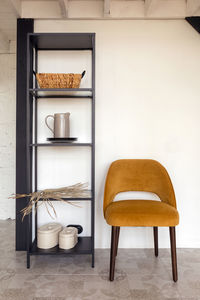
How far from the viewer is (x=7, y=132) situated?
3.30 meters

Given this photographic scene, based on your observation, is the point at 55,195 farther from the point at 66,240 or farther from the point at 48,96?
the point at 48,96

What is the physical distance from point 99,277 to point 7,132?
2.32 m

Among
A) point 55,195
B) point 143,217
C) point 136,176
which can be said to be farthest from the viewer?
point 136,176

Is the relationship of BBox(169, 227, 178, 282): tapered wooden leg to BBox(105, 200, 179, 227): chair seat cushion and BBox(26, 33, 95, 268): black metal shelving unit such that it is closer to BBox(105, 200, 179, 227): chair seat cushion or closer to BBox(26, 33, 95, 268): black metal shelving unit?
BBox(105, 200, 179, 227): chair seat cushion

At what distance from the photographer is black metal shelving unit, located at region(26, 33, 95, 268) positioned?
6.24 feet

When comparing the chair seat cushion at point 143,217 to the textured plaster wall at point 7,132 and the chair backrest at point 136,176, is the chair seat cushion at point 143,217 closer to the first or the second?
the chair backrest at point 136,176

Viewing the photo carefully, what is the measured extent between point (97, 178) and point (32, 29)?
1.54m

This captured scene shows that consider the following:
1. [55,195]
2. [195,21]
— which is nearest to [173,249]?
[55,195]

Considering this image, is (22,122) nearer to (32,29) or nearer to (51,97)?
(51,97)

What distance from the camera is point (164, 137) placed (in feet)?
7.56

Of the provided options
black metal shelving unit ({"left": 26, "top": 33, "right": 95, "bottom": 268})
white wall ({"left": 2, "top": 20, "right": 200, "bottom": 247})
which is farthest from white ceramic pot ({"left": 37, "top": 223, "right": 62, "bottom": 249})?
white wall ({"left": 2, "top": 20, "right": 200, "bottom": 247})

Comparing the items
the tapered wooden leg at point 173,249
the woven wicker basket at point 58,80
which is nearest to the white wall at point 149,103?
the woven wicker basket at point 58,80

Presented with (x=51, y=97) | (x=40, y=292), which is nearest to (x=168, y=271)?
(x=40, y=292)

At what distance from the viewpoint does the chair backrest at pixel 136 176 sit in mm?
2049
